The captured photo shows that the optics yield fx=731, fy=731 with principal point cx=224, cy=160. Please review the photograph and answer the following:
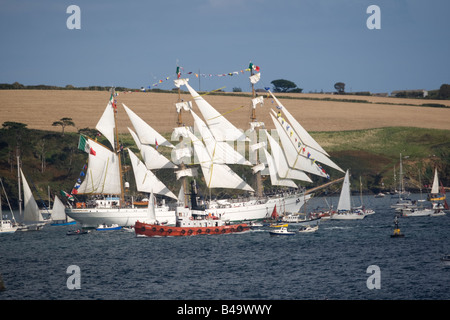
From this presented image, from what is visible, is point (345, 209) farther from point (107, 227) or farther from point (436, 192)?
point (107, 227)

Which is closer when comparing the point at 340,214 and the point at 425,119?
the point at 340,214

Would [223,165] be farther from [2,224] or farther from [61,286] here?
[61,286]

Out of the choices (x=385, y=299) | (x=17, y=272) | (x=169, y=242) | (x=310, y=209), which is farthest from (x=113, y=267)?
(x=310, y=209)

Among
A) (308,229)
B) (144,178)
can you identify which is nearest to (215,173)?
(144,178)

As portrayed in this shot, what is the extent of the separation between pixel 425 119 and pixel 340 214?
3438 inches

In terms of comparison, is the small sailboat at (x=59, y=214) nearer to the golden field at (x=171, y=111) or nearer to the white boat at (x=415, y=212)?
the white boat at (x=415, y=212)

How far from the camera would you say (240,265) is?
59219 mm

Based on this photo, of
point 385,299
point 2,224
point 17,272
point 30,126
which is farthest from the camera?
point 30,126

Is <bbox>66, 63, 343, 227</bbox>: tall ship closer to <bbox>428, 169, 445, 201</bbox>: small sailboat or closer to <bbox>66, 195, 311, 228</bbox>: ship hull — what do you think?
<bbox>66, 195, 311, 228</bbox>: ship hull

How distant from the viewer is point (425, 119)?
173 metres

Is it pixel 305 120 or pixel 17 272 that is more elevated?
pixel 305 120

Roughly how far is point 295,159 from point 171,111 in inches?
2962

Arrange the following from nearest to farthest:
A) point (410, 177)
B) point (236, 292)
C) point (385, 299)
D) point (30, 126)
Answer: point (385, 299) → point (236, 292) → point (410, 177) → point (30, 126)

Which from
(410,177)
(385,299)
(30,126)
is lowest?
(385,299)
